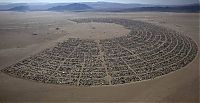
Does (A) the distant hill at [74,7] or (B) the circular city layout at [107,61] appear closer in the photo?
(B) the circular city layout at [107,61]

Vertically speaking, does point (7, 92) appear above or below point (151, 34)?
below

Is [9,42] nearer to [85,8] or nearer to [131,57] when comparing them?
[131,57]

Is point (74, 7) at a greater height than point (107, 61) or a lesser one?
greater

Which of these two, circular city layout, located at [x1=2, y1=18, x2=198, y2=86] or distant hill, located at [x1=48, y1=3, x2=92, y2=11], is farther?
distant hill, located at [x1=48, y1=3, x2=92, y2=11]

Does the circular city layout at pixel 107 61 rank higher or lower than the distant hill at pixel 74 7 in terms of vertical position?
lower

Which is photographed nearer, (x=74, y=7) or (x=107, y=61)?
(x=107, y=61)

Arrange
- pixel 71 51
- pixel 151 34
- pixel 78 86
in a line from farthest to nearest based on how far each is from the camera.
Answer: pixel 151 34, pixel 71 51, pixel 78 86

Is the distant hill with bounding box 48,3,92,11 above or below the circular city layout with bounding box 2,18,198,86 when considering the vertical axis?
above

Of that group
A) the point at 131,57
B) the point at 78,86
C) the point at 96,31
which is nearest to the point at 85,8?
the point at 96,31
